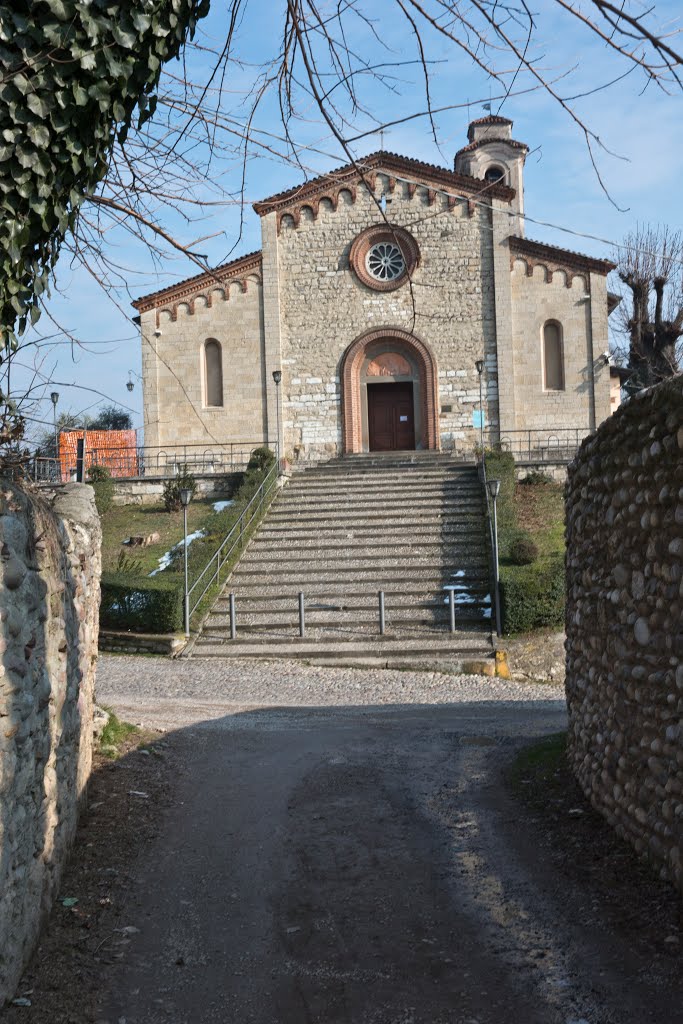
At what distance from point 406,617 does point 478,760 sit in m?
8.67

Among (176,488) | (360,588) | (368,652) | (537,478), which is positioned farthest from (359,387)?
(368,652)

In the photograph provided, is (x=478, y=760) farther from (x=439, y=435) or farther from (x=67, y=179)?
(x=439, y=435)

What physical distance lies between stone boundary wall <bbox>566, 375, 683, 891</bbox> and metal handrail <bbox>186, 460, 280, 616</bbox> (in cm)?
1155

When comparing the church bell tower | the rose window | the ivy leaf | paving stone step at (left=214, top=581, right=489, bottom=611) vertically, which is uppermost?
the church bell tower

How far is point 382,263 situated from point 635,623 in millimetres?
24123

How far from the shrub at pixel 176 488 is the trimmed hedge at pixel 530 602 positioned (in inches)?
399

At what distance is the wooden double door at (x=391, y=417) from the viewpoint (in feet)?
93.7

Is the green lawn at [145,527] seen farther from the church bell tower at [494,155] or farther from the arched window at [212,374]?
the church bell tower at [494,155]

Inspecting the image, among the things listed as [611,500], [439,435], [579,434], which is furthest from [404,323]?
[611,500]

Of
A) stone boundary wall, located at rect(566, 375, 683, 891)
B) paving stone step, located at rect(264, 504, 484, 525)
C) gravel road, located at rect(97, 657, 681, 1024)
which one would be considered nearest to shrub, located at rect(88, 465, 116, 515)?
paving stone step, located at rect(264, 504, 484, 525)

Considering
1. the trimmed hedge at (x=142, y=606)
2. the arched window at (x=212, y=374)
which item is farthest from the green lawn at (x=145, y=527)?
the arched window at (x=212, y=374)

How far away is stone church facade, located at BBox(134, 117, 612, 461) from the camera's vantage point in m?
27.4

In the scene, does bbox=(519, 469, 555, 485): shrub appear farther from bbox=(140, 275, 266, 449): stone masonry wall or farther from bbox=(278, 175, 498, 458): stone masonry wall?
bbox=(140, 275, 266, 449): stone masonry wall

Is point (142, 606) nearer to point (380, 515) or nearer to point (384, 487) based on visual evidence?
point (380, 515)
